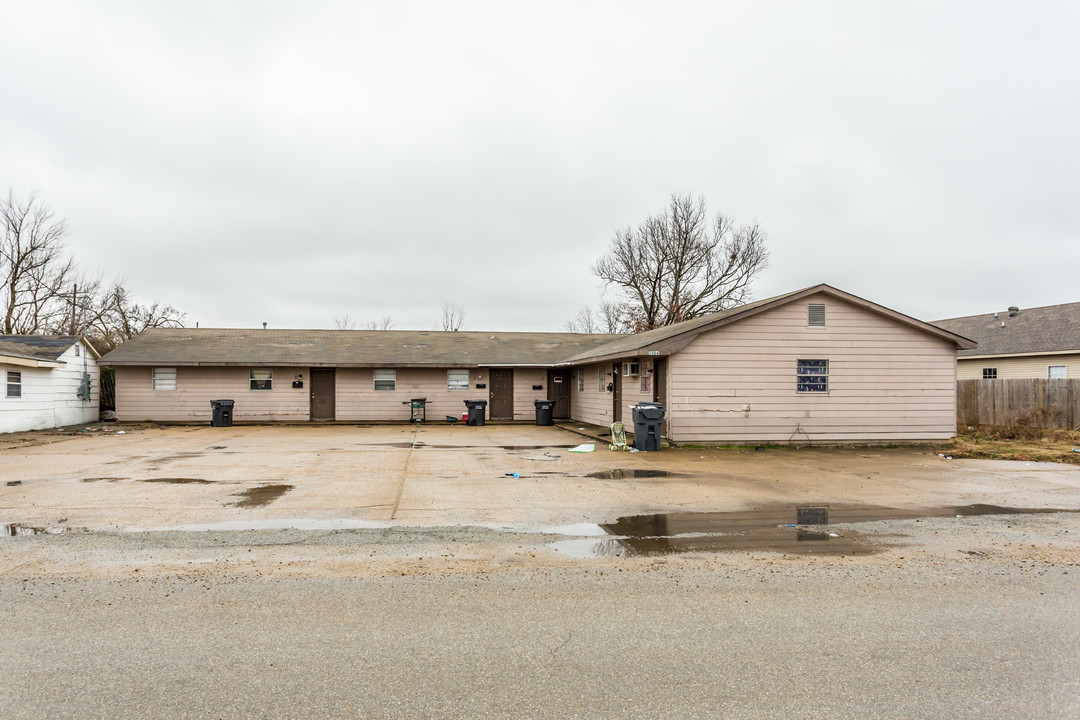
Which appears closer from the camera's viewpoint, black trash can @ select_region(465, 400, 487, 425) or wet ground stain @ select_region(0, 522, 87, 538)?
wet ground stain @ select_region(0, 522, 87, 538)

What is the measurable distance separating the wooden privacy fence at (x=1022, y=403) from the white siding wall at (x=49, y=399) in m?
28.6

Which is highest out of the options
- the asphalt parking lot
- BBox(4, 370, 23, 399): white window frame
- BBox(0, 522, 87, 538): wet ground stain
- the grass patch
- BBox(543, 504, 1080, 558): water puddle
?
BBox(4, 370, 23, 399): white window frame

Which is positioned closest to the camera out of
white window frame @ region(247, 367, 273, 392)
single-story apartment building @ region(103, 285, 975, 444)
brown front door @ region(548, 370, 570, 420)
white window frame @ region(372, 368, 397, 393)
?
single-story apartment building @ region(103, 285, 975, 444)

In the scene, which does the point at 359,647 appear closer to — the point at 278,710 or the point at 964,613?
the point at 278,710

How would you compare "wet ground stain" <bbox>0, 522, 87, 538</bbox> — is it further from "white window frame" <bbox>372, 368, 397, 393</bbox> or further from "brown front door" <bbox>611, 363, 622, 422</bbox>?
"white window frame" <bbox>372, 368, 397, 393</bbox>

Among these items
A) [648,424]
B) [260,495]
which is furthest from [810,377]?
[260,495]

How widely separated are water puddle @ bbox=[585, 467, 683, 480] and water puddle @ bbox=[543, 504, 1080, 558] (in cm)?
288

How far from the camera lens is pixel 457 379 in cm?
2542

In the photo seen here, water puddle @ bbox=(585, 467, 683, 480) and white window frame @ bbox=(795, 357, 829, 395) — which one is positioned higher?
white window frame @ bbox=(795, 357, 829, 395)

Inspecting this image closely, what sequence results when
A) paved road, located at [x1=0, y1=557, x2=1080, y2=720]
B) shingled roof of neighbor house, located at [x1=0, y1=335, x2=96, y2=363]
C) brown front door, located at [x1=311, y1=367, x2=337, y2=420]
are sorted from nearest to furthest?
paved road, located at [x1=0, y1=557, x2=1080, y2=720] → shingled roof of neighbor house, located at [x1=0, y1=335, x2=96, y2=363] → brown front door, located at [x1=311, y1=367, x2=337, y2=420]

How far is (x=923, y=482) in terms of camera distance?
1049cm

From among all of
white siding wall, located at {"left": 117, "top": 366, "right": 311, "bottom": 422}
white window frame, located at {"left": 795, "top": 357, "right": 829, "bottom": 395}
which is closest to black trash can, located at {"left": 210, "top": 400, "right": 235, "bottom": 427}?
white siding wall, located at {"left": 117, "top": 366, "right": 311, "bottom": 422}

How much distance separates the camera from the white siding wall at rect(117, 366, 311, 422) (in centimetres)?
2338

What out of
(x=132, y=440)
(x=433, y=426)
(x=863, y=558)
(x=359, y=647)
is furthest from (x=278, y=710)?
(x=433, y=426)
